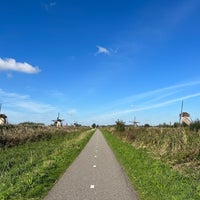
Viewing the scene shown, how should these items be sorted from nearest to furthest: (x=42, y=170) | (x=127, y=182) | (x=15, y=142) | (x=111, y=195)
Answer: (x=111, y=195)
(x=127, y=182)
(x=42, y=170)
(x=15, y=142)

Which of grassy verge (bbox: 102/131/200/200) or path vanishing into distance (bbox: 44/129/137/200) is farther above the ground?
grassy verge (bbox: 102/131/200/200)

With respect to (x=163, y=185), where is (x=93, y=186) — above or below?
below

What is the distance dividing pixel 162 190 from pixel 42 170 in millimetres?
6434

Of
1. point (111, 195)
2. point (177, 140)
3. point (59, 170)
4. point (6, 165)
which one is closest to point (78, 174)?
point (59, 170)

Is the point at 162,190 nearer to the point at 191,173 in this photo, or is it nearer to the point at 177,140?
the point at 191,173

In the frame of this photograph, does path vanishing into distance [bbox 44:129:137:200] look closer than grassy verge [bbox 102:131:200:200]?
No

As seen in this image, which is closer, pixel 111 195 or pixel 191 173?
pixel 111 195

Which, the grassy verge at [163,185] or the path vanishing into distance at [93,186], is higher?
the grassy verge at [163,185]

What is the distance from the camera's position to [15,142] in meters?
36.1

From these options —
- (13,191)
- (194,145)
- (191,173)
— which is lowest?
(13,191)

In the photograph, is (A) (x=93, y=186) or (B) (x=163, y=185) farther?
(A) (x=93, y=186)

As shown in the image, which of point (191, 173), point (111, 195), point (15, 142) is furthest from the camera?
point (15, 142)

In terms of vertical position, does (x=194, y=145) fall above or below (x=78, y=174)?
above

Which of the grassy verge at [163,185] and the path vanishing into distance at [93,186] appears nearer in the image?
the grassy verge at [163,185]
